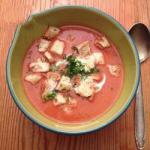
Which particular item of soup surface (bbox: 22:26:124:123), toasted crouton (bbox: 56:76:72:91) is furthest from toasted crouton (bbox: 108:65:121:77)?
toasted crouton (bbox: 56:76:72:91)

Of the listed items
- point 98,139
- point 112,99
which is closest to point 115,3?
point 112,99

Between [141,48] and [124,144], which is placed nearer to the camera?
[124,144]

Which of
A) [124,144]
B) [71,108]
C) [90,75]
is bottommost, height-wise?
[124,144]

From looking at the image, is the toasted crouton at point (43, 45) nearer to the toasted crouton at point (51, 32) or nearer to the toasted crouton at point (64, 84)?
the toasted crouton at point (51, 32)

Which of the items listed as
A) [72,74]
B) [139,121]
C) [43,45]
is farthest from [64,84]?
[139,121]

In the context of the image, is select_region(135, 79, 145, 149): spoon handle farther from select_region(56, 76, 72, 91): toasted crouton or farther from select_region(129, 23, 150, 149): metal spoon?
select_region(56, 76, 72, 91): toasted crouton

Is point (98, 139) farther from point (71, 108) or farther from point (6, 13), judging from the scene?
point (6, 13)

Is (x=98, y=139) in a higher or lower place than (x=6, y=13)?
lower

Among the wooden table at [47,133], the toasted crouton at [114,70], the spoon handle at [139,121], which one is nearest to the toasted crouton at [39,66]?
the wooden table at [47,133]
